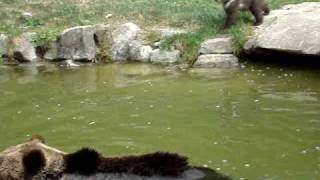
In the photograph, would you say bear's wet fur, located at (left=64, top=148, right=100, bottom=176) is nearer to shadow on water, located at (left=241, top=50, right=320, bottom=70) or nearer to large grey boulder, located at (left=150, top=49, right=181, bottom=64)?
shadow on water, located at (left=241, top=50, right=320, bottom=70)

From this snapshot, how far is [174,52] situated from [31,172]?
9158mm

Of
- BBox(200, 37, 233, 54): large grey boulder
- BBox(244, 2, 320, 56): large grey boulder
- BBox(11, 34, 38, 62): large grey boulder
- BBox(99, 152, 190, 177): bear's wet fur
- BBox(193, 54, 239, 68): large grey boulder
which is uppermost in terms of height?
BBox(99, 152, 190, 177): bear's wet fur

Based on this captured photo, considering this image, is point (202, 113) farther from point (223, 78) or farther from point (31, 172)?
point (31, 172)

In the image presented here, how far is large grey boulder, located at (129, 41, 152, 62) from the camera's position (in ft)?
46.6

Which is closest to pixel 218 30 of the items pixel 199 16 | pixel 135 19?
pixel 199 16

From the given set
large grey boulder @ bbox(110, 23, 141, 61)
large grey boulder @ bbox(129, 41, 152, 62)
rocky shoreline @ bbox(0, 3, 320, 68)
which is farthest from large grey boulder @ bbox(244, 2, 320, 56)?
large grey boulder @ bbox(110, 23, 141, 61)

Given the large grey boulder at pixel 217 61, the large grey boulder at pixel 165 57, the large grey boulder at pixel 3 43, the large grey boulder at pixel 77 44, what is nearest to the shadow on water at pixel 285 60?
the large grey boulder at pixel 217 61

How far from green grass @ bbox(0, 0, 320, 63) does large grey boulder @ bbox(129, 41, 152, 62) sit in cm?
39

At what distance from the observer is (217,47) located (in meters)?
13.8

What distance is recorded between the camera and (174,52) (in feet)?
46.1

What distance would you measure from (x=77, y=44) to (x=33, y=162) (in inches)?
382

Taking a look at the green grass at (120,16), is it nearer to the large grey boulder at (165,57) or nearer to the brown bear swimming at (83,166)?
the large grey boulder at (165,57)

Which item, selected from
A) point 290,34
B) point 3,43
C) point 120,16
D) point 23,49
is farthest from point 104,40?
point 290,34

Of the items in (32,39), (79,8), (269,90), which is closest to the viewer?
(269,90)
